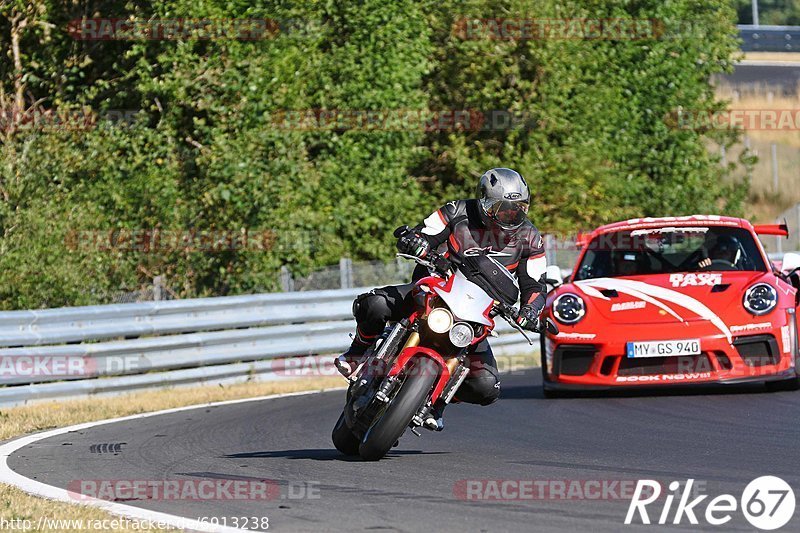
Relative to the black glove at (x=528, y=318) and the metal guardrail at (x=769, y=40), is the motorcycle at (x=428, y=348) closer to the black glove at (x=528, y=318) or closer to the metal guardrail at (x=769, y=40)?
the black glove at (x=528, y=318)

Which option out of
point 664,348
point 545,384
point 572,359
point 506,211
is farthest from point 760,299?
point 506,211

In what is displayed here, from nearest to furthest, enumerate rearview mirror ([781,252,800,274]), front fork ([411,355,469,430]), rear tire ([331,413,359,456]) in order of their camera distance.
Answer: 1. front fork ([411,355,469,430])
2. rear tire ([331,413,359,456])
3. rearview mirror ([781,252,800,274])

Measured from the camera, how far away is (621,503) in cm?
586

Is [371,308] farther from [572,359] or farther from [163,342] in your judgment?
Result: [163,342]

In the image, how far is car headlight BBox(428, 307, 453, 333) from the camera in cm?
709

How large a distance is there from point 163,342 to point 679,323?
5.23m

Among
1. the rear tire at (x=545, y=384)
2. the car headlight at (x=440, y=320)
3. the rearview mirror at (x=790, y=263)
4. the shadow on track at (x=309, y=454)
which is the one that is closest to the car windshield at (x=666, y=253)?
the rearview mirror at (x=790, y=263)

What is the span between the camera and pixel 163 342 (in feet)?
44.0

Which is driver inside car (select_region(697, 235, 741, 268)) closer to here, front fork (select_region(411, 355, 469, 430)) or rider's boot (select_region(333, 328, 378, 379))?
rider's boot (select_region(333, 328, 378, 379))

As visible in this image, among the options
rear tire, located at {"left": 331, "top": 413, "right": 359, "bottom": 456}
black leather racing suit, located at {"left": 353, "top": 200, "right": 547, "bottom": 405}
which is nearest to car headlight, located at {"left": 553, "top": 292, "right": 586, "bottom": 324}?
black leather racing suit, located at {"left": 353, "top": 200, "right": 547, "bottom": 405}

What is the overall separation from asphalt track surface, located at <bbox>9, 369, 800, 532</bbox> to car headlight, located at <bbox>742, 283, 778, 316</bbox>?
656 millimetres

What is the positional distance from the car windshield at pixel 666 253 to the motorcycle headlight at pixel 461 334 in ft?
14.6

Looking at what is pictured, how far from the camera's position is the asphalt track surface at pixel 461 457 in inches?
229

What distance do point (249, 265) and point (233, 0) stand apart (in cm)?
396
